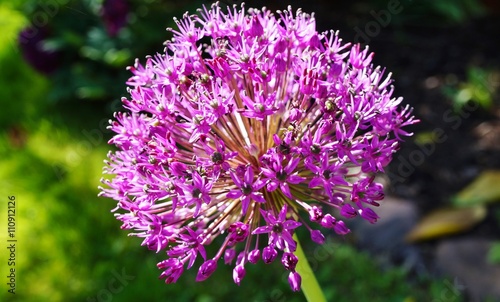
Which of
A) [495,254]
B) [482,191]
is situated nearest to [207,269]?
[495,254]

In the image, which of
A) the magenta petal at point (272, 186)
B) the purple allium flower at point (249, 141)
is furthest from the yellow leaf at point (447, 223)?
the magenta petal at point (272, 186)

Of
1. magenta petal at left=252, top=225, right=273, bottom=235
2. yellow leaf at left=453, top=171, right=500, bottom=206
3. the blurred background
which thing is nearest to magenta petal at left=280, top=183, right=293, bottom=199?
magenta petal at left=252, top=225, right=273, bottom=235

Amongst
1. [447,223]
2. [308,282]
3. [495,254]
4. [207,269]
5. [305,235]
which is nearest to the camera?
[207,269]

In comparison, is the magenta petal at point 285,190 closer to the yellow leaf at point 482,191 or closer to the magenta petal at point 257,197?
the magenta petal at point 257,197

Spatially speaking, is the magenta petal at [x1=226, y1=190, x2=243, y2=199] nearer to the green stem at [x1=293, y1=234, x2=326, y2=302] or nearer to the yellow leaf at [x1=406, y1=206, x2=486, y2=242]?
the green stem at [x1=293, y1=234, x2=326, y2=302]

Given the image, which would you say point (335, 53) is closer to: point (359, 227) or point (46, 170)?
point (359, 227)

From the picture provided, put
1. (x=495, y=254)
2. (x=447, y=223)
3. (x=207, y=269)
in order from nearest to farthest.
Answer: (x=207, y=269), (x=495, y=254), (x=447, y=223)

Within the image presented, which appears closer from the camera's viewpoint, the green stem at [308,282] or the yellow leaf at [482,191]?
the green stem at [308,282]

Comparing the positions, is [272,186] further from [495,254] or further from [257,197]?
[495,254]

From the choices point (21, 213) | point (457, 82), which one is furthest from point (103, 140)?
point (457, 82)
